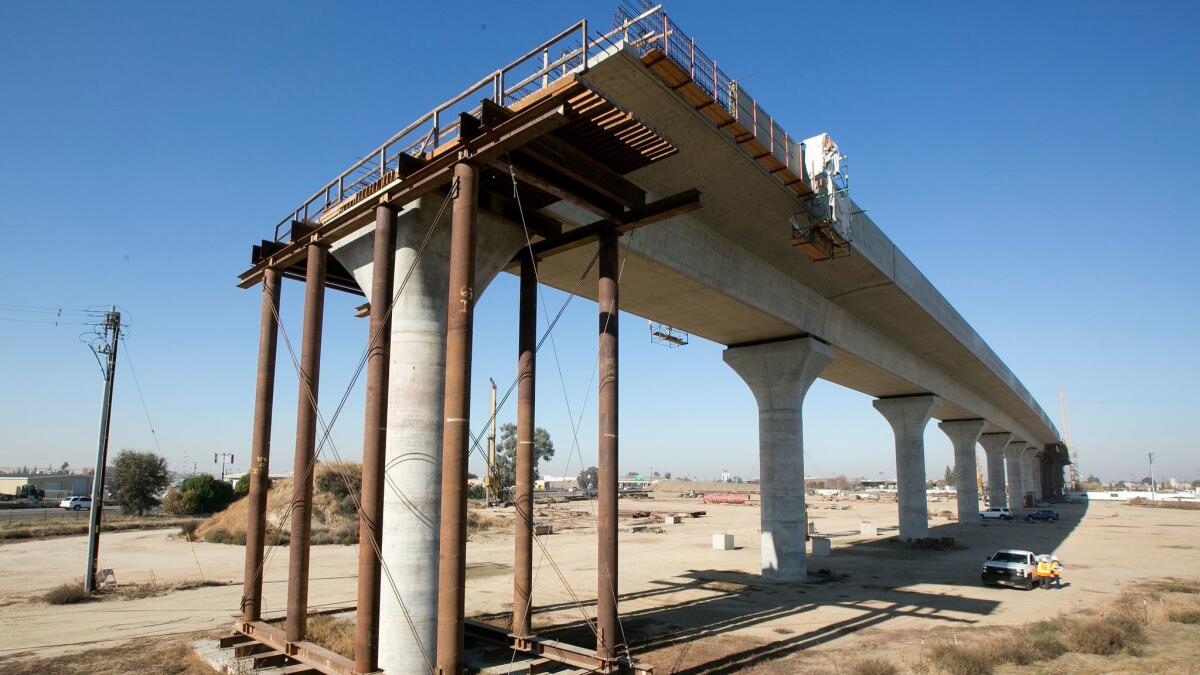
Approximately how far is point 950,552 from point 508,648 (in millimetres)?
35584

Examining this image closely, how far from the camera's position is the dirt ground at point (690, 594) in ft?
55.7

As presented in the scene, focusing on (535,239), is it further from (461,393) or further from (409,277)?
(461,393)

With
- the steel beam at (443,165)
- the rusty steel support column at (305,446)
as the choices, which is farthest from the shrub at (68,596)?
the steel beam at (443,165)

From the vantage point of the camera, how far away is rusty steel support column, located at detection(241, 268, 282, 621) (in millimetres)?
16734

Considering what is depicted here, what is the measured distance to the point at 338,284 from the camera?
20.0 meters

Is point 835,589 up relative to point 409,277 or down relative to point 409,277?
down

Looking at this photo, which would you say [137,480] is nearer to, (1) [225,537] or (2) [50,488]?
(1) [225,537]

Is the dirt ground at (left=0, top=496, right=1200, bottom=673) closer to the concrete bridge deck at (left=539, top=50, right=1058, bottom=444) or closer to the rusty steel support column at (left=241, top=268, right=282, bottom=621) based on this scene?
the rusty steel support column at (left=241, top=268, right=282, bottom=621)

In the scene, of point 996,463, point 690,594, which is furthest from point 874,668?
point 996,463

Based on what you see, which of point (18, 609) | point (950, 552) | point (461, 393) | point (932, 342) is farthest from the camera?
point (950, 552)

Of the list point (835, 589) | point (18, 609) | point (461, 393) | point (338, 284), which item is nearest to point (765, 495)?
point (835, 589)

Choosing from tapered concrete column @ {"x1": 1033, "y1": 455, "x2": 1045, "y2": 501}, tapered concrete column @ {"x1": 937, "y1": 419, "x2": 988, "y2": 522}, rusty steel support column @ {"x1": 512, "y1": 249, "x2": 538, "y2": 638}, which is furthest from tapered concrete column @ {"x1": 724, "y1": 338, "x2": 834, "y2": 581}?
tapered concrete column @ {"x1": 1033, "y1": 455, "x2": 1045, "y2": 501}

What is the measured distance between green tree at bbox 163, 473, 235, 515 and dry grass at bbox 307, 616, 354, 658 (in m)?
57.8

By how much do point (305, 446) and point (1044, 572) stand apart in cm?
2720
